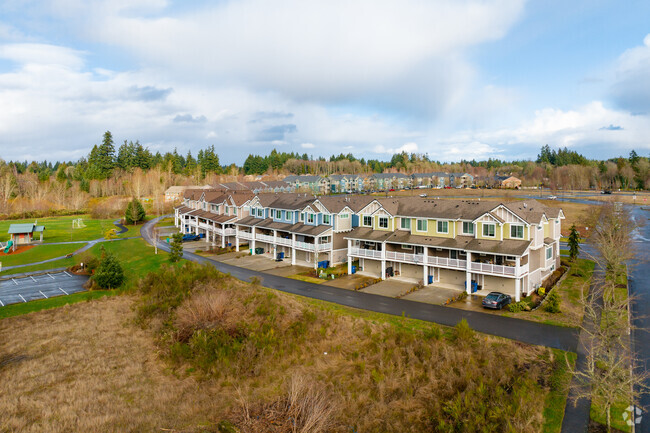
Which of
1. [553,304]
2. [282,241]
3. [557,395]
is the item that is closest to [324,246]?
[282,241]

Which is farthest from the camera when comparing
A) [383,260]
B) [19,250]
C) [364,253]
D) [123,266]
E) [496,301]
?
[19,250]

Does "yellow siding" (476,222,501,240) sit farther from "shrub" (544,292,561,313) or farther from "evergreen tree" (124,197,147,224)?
→ "evergreen tree" (124,197,147,224)

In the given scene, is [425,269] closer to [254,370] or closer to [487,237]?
[487,237]

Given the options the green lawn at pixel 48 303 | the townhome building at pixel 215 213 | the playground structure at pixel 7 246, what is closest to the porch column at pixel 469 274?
the green lawn at pixel 48 303

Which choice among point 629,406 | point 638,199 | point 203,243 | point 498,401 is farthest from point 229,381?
point 638,199

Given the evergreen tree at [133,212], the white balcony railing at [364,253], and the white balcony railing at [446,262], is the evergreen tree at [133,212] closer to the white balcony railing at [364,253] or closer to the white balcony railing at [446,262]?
the white balcony railing at [364,253]

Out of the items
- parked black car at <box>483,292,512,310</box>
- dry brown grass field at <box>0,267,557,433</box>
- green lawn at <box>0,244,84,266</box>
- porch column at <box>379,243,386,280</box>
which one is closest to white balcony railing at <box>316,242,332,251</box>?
porch column at <box>379,243,386,280</box>

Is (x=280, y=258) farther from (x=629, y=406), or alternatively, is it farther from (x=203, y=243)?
(x=629, y=406)
